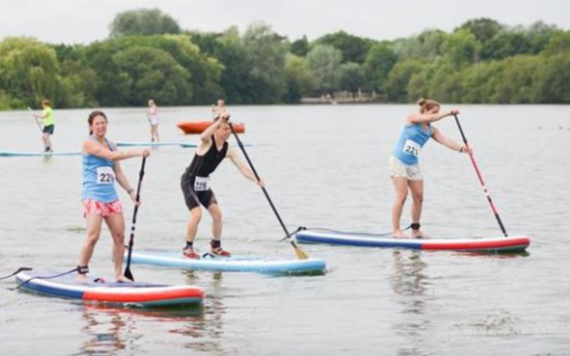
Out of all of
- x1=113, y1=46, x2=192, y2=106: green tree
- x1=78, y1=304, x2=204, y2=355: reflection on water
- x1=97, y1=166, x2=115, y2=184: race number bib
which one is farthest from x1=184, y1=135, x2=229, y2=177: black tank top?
x1=113, y1=46, x2=192, y2=106: green tree

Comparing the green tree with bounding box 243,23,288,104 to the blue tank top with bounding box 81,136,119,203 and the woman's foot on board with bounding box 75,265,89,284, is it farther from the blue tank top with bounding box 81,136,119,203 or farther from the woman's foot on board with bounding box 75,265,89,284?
the blue tank top with bounding box 81,136,119,203

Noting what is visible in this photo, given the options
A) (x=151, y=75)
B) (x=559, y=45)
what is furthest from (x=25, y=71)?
(x=559, y=45)

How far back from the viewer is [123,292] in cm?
1527

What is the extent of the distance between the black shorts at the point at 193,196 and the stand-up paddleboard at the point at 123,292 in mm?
2509

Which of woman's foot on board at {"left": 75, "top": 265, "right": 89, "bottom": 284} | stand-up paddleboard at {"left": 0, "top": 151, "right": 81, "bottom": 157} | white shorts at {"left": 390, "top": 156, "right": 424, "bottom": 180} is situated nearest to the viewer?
woman's foot on board at {"left": 75, "top": 265, "right": 89, "bottom": 284}

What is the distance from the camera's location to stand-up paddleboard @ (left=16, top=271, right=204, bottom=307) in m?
15.1

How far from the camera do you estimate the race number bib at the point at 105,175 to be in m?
15.4

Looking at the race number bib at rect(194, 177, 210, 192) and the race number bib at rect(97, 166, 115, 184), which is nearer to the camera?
the race number bib at rect(97, 166, 115, 184)

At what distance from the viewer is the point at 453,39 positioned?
193 meters

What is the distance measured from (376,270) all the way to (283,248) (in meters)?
3.02

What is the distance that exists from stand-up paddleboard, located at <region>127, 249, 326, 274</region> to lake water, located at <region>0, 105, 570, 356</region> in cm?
16

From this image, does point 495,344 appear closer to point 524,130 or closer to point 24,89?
point 524,130

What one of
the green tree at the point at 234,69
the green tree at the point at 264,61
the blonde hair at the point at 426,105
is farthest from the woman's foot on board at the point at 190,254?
the green tree at the point at 234,69

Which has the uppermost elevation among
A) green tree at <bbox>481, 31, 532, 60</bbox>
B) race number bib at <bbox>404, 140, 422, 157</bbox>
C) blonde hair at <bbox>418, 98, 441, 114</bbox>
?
blonde hair at <bbox>418, 98, 441, 114</bbox>
